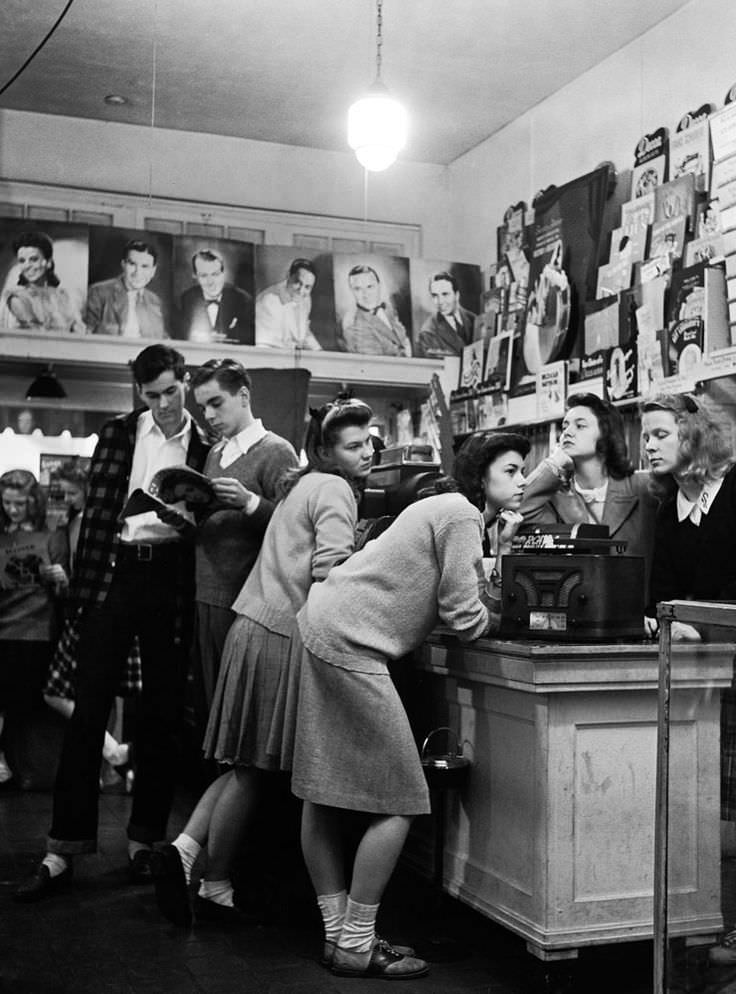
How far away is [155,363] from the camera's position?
12.5ft

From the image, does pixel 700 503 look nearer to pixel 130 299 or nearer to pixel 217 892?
pixel 217 892

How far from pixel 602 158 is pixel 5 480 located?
378 centimetres

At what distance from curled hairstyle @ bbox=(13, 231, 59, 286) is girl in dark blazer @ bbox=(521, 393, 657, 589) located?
4.28 metres

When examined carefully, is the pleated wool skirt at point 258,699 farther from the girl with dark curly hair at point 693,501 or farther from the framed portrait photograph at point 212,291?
the framed portrait photograph at point 212,291

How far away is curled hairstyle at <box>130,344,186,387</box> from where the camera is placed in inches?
150

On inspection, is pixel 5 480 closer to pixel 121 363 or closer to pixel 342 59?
pixel 121 363

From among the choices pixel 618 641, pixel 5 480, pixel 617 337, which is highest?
pixel 617 337

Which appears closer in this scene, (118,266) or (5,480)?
(5,480)

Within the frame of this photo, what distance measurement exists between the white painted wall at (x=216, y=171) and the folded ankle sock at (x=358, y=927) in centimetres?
617

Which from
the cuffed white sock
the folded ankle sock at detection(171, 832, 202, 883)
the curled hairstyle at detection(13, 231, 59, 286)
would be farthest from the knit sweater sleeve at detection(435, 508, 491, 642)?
the curled hairstyle at detection(13, 231, 59, 286)

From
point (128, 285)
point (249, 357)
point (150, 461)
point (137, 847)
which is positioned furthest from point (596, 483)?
point (128, 285)

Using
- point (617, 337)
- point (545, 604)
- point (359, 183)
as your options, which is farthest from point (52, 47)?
point (545, 604)

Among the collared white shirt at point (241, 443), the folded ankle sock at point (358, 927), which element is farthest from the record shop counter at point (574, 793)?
the collared white shirt at point (241, 443)

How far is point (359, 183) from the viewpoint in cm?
869
